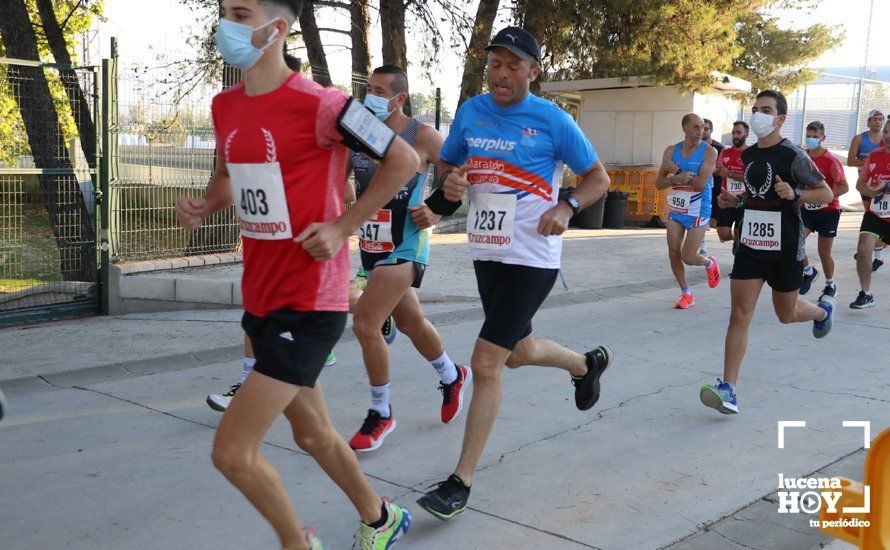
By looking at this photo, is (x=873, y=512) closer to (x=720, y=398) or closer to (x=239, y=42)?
(x=239, y=42)

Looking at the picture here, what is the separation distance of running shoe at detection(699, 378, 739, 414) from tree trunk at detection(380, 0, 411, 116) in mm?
10179

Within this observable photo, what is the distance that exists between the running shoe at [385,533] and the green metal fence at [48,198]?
5.48m

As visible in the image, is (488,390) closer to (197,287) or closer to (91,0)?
(197,287)

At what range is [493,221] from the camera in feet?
13.4

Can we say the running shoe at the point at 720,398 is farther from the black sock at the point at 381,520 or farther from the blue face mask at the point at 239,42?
the blue face mask at the point at 239,42

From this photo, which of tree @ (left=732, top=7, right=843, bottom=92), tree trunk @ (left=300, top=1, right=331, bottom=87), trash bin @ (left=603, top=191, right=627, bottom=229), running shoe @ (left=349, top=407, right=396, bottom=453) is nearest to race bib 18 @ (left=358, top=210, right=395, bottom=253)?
running shoe @ (left=349, top=407, right=396, bottom=453)

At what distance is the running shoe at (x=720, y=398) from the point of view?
207 inches

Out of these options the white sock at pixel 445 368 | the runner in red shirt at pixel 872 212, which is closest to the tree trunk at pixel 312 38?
the runner in red shirt at pixel 872 212

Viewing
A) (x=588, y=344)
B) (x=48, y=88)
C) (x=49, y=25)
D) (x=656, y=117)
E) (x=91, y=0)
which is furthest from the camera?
(x=656, y=117)

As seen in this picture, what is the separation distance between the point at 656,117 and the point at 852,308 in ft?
39.5

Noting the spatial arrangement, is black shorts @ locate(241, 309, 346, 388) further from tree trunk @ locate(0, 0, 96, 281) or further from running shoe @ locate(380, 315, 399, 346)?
tree trunk @ locate(0, 0, 96, 281)

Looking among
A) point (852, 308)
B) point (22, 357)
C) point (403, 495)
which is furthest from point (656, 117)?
point (403, 495)

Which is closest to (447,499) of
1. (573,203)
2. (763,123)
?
(573,203)

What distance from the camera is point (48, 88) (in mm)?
8016
